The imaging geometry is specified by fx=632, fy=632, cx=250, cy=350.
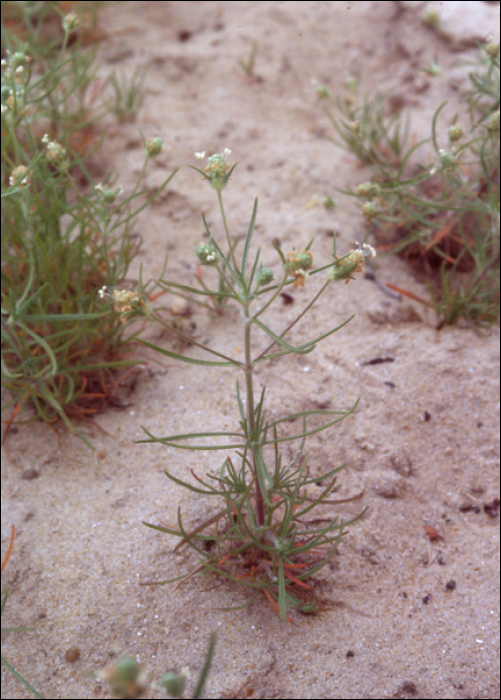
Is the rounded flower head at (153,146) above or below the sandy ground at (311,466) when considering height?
above

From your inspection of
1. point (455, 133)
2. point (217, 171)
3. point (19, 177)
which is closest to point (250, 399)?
point (217, 171)

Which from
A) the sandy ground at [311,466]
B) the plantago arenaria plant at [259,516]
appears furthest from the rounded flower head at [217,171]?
the sandy ground at [311,466]

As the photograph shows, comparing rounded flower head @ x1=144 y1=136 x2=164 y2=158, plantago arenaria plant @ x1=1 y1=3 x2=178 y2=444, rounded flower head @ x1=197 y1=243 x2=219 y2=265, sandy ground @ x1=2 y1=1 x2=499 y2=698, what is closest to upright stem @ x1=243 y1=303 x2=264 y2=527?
rounded flower head @ x1=197 y1=243 x2=219 y2=265

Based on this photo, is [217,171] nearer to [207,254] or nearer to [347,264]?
[207,254]

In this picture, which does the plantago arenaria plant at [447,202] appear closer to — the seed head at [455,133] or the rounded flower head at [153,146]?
the seed head at [455,133]

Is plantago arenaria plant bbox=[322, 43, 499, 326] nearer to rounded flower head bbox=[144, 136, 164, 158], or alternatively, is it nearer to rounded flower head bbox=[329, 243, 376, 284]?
rounded flower head bbox=[144, 136, 164, 158]

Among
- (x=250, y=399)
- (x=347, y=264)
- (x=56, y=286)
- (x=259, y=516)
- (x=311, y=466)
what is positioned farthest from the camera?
(x=56, y=286)
